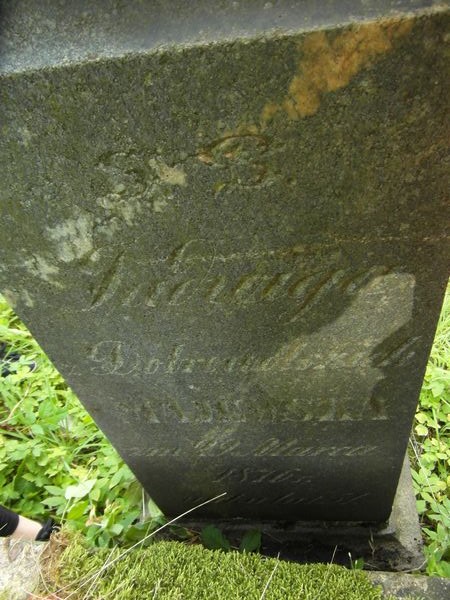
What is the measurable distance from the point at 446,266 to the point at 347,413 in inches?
27.7

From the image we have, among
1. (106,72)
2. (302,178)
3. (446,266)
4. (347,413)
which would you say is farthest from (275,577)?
(106,72)

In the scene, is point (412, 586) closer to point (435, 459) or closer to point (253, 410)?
point (253, 410)

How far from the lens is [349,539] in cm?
235

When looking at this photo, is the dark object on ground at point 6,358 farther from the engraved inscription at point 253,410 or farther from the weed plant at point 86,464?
the engraved inscription at point 253,410

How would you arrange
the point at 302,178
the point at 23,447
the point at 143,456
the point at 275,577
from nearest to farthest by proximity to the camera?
the point at 302,178 → the point at 275,577 → the point at 143,456 → the point at 23,447

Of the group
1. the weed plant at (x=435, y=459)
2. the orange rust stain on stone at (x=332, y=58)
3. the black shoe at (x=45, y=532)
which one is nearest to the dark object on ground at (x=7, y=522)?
the black shoe at (x=45, y=532)

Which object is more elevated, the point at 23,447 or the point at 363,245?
the point at 363,245

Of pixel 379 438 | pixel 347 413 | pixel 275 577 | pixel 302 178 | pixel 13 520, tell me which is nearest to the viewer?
pixel 302 178

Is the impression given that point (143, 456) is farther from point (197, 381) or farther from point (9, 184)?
point (9, 184)

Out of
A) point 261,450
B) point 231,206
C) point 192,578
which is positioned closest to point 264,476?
point 261,450

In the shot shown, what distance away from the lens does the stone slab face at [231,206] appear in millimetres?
785

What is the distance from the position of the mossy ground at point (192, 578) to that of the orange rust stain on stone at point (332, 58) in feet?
4.29

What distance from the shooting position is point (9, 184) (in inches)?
39.3

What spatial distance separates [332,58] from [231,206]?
0.34 meters
